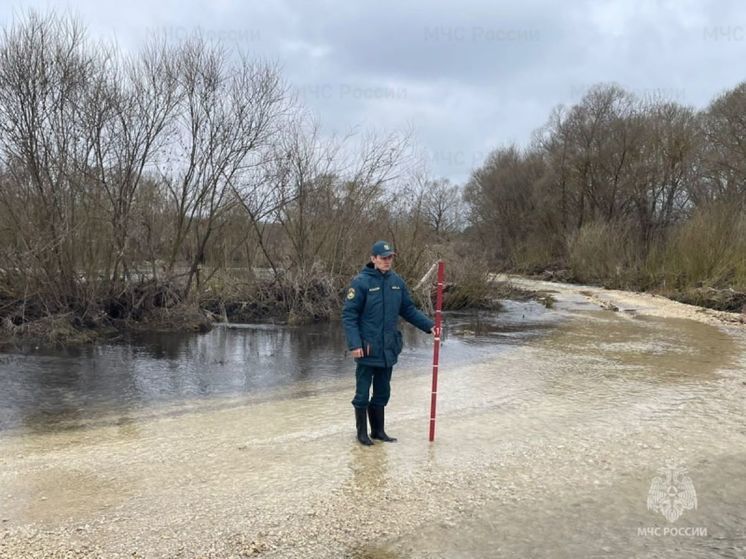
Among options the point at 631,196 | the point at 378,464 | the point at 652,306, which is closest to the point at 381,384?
the point at 378,464

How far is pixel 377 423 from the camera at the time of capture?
240 inches

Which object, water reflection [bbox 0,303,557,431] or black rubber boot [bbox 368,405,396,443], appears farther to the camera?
water reflection [bbox 0,303,557,431]

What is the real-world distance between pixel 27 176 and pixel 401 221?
1135 cm

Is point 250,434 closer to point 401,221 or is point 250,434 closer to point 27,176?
point 27,176

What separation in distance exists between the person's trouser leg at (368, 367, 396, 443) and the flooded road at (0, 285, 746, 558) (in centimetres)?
22

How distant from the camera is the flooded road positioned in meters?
4.16

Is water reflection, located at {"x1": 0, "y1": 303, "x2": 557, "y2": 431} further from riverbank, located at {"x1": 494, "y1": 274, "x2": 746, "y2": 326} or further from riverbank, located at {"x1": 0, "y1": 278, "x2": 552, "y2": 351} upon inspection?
riverbank, located at {"x1": 494, "y1": 274, "x2": 746, "y2": 326}

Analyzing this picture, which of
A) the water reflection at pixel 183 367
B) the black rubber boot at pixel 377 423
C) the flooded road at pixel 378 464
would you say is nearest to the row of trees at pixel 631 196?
the water reflection at pixel 183 367

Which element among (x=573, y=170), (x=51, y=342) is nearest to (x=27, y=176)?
(x=51, y=342)

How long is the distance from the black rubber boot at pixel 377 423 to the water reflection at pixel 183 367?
115 inches

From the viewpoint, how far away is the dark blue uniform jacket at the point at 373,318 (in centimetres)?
567

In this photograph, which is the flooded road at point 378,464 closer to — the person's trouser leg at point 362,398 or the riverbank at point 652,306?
the person's trouser leg at point 362,398

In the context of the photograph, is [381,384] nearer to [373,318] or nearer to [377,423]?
[377,423]

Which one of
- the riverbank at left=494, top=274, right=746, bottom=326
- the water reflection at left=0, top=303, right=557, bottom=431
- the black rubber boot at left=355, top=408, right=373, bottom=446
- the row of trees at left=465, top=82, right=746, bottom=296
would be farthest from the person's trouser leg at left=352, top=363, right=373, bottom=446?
the row of trees at left=465, top=82, right=746, bottom=296
